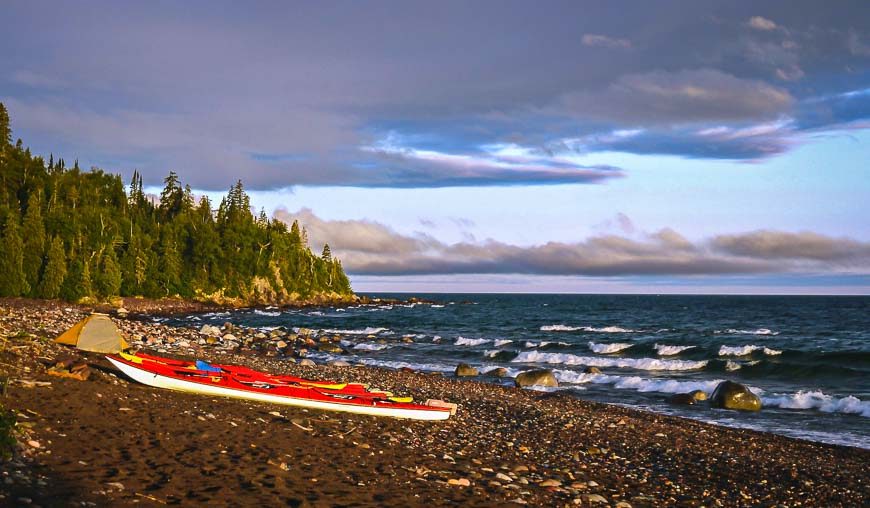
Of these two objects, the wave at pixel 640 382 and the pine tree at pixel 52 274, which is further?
the pine tree at pixel 52 274

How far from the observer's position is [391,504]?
9.22 metres

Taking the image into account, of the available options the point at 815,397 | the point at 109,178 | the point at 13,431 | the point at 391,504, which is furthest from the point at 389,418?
the point at 109,178

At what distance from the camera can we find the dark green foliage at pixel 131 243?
73312 millimetres

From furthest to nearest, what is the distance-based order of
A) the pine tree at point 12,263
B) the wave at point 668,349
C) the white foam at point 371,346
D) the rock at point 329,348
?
the pine tree at point 12,263, the white foam at point 371,346, the wave at point 668,349, the rock at point 329,348

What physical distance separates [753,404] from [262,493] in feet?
71.3

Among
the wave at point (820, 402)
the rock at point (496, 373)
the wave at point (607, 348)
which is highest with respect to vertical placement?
the wave at point (820, 402)

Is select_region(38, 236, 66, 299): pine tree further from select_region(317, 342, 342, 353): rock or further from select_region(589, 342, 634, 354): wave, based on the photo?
select_region(589, 342, 634, 354): wave

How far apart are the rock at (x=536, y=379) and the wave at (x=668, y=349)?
19110 mm

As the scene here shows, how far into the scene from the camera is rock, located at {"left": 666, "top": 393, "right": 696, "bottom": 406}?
82.4 ft

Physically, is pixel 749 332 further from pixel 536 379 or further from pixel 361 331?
pixel 536 379

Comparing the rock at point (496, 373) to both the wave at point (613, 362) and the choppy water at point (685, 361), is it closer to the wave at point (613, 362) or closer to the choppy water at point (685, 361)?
the choppy water at point (685, 361)

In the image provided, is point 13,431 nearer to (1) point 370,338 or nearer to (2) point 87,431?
(2) point 87,431

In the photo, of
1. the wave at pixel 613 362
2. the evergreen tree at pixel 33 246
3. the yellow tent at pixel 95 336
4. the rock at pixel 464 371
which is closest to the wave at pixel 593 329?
the wave at pixel 613 362

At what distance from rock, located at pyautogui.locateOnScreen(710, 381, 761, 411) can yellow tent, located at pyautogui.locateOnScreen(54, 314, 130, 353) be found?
25092mm
